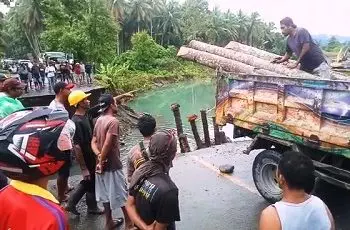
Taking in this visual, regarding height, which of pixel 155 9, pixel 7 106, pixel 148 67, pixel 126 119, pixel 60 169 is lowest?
pixel 148 67

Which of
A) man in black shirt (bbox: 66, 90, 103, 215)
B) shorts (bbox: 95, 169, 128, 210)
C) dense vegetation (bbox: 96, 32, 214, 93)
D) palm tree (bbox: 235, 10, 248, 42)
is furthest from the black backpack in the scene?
palm tree (bbox: 235, 10, 248, 42)

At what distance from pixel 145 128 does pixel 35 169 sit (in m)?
1.87

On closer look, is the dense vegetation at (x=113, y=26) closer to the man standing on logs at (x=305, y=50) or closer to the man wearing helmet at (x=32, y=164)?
the man standing on logs at (x=305, y=50)

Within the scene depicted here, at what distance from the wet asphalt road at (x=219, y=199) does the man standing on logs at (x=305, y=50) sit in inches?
73.7

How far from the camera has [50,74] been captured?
2064 centimetres

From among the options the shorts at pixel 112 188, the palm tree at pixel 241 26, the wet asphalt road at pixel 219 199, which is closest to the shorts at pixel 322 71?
the wet asphalt road at pixel 219 199

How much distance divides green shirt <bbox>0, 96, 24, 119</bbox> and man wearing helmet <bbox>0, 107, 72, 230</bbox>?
112 inches

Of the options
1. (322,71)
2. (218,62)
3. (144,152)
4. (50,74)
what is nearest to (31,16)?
(50,74)

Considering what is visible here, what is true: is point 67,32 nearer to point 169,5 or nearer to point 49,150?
point 49,150

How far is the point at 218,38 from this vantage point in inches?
2291

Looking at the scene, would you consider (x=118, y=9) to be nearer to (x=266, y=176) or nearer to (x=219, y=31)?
(x=219, y=31)

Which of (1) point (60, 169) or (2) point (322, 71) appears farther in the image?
(2) point (322, 71)

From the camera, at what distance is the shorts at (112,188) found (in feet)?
15.4

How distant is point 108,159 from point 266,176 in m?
2.49
